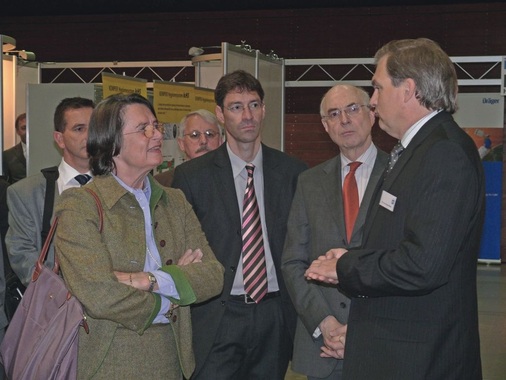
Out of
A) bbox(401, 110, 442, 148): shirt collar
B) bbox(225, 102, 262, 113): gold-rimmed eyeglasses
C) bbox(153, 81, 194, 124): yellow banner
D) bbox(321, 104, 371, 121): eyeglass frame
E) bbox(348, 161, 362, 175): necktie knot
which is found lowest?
bbox(348, 161, 362, 175): necktie knot

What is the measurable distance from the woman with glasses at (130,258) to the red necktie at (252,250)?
603 mm

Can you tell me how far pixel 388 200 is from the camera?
2430 millimetres

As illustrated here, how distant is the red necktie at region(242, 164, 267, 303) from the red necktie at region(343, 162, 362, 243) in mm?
419

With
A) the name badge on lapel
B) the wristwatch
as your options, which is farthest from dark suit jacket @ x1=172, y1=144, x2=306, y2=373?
the name badge on lapel

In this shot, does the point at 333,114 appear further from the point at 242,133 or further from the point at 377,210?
the point at 377,210

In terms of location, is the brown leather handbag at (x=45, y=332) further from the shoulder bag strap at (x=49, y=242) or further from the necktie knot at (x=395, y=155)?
the necktie knot at (x=395, y=155)

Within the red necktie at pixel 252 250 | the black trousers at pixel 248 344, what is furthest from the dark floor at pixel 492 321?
the red necktie at pixel 252 250

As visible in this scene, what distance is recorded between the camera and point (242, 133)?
12.2ft

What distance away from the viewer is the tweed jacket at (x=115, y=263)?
2.52 m

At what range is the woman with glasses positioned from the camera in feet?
8.36

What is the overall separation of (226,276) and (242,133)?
26.8 inches

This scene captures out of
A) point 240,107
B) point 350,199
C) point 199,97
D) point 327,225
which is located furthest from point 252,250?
point 199,97

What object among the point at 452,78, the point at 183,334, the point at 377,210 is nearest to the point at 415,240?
the point at 377,210

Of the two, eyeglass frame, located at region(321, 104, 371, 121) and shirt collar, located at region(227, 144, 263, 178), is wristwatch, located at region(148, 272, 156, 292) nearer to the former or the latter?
shirt collar, located at region(227, 144, 263, 178)
